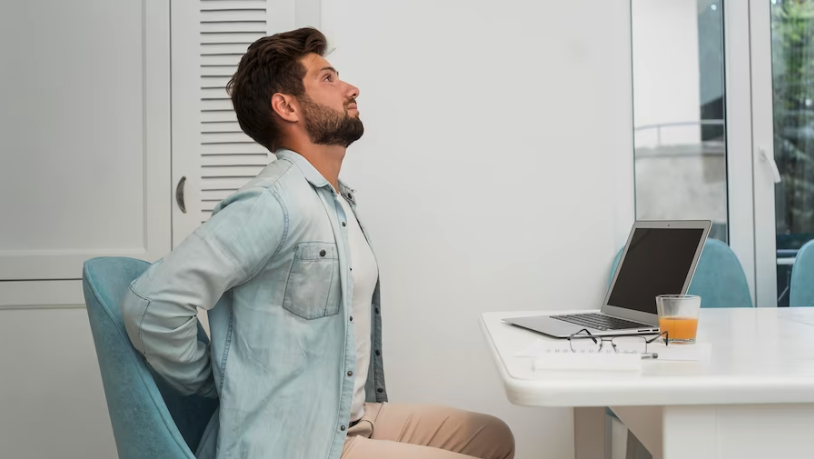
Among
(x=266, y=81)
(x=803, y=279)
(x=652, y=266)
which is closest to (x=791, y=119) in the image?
(x=803, y=279)

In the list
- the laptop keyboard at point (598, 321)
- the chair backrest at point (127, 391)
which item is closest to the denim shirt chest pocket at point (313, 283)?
the chair backrest at point (127, 391)

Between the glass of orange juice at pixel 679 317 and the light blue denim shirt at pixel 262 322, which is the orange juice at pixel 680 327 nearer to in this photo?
the glass of orange juice at pixel 679 317

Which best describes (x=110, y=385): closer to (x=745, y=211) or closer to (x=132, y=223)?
(x=132, y=223)

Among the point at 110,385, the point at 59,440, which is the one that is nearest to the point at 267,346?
the point at 110,385

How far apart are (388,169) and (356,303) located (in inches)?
37.0

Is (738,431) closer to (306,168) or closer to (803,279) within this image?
(306,168)

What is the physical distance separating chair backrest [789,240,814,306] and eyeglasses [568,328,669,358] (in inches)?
50.4

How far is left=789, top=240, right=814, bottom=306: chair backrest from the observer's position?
2230mm

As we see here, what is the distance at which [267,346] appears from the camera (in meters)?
1.25

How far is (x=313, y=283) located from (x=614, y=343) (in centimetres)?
54

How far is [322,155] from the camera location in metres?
1.58

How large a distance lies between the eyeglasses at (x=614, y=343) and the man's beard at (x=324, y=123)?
0.69 meters

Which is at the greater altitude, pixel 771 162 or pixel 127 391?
pixel 771 162

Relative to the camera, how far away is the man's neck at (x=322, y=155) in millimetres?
1578
